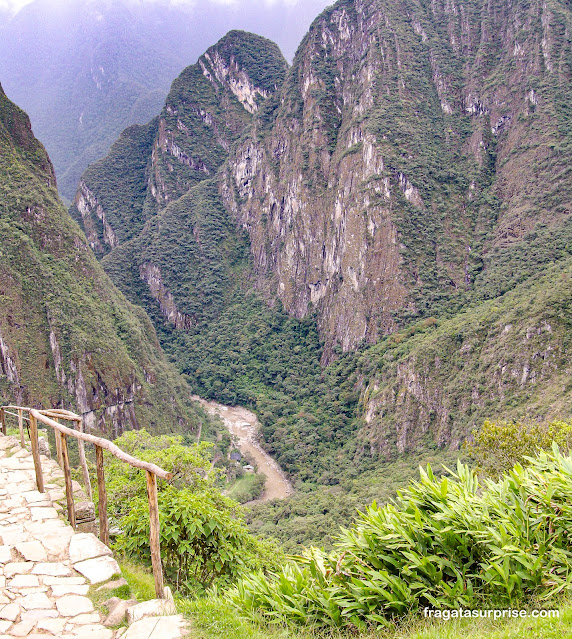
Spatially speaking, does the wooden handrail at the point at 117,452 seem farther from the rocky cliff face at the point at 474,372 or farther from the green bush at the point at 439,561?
the rocky cliff face at the point at 474,372


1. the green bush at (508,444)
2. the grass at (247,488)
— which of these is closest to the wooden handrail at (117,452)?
the green bush at (508,444)

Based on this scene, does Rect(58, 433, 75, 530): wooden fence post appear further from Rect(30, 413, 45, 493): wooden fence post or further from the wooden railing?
Rect(30, 413, 45, 493): wooden fence post

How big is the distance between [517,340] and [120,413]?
1376 inches

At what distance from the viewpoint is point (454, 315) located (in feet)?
163

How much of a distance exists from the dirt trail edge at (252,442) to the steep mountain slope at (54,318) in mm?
6976

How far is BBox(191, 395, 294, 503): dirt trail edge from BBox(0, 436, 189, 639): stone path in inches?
1430

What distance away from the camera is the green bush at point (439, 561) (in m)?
3.76

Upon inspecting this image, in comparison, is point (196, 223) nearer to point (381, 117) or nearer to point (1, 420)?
point (381, 117)

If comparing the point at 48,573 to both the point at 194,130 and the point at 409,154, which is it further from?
the point at 194,130

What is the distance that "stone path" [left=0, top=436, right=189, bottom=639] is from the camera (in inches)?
152

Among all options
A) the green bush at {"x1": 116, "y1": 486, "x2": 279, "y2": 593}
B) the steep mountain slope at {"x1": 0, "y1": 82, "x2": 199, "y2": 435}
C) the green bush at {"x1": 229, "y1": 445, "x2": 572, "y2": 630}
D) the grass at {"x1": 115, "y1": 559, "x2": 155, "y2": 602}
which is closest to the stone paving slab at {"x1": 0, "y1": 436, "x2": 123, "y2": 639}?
the grass at {"x1": 115, "y1": 559, "x2": 155, "y2": 602}

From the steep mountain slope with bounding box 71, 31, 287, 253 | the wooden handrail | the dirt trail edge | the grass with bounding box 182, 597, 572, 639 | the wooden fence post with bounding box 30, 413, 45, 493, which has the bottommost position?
the dirt trail edge

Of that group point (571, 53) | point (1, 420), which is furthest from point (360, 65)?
point (1, 420)

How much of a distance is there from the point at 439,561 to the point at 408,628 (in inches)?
22.1
